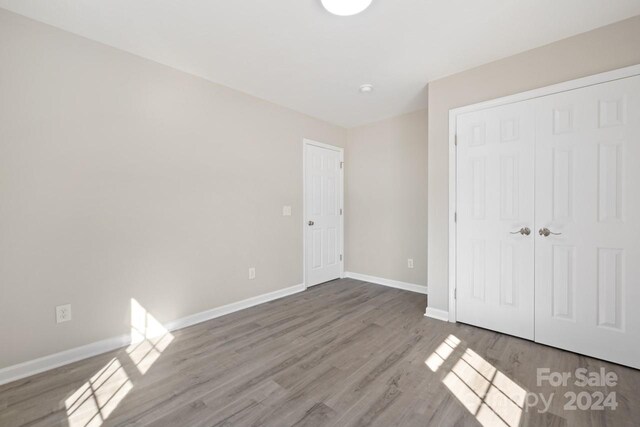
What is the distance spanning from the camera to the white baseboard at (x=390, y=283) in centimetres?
377

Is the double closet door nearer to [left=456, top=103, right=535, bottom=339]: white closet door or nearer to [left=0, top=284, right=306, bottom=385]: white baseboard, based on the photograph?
[left=456, top=103, right=535, bottom=339]: white closet door

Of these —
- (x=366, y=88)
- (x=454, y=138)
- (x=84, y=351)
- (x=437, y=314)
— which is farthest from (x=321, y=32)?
(x=84, y=351)

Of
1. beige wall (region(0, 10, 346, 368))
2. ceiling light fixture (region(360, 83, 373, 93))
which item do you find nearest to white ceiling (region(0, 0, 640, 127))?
ceiling light fixture (region(360, 83, 373, 93))

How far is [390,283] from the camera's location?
4.10 metres

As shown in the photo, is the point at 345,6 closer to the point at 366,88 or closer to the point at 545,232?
the point at 366,88

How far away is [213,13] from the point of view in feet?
6.26

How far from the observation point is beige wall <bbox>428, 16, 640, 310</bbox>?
2.02 meters

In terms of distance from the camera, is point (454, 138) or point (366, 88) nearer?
point (454, 138)

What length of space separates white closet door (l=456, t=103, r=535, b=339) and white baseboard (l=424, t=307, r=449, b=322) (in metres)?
0.13

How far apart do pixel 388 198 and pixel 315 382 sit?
2884mm

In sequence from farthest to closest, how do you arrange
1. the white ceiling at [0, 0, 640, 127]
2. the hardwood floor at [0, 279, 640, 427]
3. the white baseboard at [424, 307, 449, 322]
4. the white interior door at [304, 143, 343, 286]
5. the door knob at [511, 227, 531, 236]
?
the white interior door at [304, 143, 343, 286] < the white baseboard at [424, 307, 449, 322] < the door knob at [511, 227, 531, 236] < the white ceiling at [0, 0, 640, 127] < the hardwood floor at [0, 279, 640, 427]

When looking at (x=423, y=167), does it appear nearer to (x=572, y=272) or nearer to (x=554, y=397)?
(x=572, y=272)

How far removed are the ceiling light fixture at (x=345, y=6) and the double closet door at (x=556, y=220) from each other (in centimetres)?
153

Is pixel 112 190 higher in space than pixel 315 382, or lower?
higher
